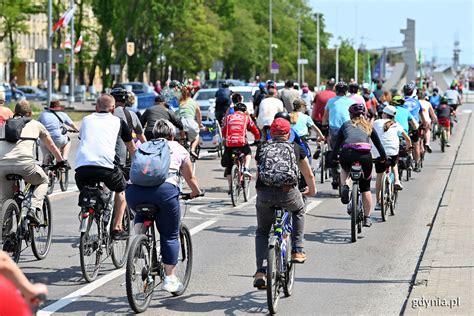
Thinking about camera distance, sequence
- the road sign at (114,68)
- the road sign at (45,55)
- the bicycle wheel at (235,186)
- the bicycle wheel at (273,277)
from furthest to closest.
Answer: the road sign at (114,68) < the road sign at (45,55) < the bicycle wheel at (235,186) < the bicycle wheel at (273,277)

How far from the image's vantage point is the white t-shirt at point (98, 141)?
1048 cm

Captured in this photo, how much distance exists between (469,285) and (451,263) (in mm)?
1294

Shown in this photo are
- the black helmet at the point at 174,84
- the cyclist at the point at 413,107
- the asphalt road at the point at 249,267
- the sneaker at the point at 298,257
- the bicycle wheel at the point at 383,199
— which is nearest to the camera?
the asphalt road at the point at 249,267

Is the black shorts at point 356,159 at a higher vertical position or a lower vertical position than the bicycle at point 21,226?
higher

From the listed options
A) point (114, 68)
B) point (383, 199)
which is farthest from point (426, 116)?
point (114, 68)

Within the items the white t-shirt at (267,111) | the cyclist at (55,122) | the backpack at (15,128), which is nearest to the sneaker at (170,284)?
A: the backpack at (15,128)

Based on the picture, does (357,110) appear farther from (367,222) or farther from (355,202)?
(367,222)

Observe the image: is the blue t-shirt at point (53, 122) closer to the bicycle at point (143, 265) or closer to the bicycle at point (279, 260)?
the bicycle at point (143, 265)

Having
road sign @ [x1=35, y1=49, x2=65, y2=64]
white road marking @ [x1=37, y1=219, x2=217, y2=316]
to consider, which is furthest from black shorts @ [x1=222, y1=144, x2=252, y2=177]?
road sign @ [x1=35, y1=49, x2=65, y2=64]

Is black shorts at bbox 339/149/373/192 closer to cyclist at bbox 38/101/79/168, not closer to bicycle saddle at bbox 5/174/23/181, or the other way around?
bicycle saddle at bbox 5/174/23/181

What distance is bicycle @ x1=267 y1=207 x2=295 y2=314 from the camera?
891 cm

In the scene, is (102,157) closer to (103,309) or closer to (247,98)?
(103,309)

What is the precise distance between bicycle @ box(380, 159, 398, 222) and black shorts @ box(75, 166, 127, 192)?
5.41 metres

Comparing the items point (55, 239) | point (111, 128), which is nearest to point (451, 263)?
point (111, 128)
